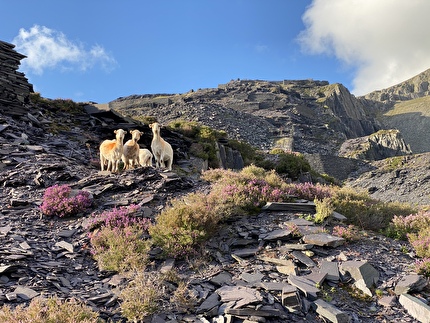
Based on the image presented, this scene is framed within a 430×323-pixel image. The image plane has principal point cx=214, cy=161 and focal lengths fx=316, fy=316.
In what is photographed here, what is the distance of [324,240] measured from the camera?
7.26 meters

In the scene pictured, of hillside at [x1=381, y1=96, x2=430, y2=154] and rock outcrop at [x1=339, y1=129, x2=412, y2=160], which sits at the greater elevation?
hillside at [x1=381, y1=96, x2=430, y2=154]

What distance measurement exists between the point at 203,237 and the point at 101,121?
19477 millimetres

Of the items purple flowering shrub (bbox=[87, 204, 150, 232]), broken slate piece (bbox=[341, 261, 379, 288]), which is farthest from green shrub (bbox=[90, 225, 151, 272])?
broken slate piece (bbox=[341, 261, 379, 288])

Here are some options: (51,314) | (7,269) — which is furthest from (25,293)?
(51,314)

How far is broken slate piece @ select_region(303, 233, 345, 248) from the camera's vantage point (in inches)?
284

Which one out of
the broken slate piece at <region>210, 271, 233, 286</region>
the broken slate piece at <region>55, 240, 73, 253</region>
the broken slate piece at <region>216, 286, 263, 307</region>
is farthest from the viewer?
the broken slate piece at <region>55, 240, 73, 253</region>

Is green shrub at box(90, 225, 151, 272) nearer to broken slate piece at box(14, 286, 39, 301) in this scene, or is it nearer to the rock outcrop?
broken slate piece at box(14, 286, 39, 301)

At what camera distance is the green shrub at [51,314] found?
4211 millimetres

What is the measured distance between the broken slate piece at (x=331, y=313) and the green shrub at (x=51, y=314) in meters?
3.46

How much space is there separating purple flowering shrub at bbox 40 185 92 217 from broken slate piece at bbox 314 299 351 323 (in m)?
7.11

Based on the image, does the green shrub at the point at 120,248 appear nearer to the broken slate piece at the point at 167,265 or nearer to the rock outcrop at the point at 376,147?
the broken slate piece at the point at 167,265

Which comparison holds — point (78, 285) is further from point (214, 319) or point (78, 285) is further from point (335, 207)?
point (335, 207)

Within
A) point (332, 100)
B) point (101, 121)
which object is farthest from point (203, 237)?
point (332, 100)

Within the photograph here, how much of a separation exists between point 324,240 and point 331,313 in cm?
239
